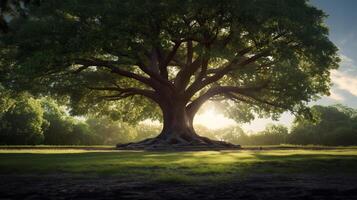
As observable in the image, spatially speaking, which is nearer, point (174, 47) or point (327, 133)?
point (174, 47)

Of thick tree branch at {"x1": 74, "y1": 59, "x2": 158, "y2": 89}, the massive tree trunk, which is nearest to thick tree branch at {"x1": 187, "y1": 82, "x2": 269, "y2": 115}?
the massive tree trunk

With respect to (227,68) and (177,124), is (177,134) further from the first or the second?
(227,68)

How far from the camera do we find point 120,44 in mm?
32969

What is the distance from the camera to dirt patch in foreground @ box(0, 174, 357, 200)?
825cm

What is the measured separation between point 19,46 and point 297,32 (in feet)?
75.3

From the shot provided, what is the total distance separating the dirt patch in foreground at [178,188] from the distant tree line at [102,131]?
46.8m

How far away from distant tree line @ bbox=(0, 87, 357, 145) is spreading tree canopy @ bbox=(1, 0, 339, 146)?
16.1 meters

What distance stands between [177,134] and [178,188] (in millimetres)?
33023

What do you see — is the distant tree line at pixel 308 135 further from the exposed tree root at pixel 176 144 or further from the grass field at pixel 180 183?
the grass field at pixel 180 183

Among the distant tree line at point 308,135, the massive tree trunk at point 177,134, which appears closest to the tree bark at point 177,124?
the massive tree trunk at point 177,134

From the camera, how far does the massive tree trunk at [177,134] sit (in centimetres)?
4001

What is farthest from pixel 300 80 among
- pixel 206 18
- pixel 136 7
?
pixel 136 7

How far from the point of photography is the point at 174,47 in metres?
39.7

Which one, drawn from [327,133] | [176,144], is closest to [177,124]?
[176,144]
